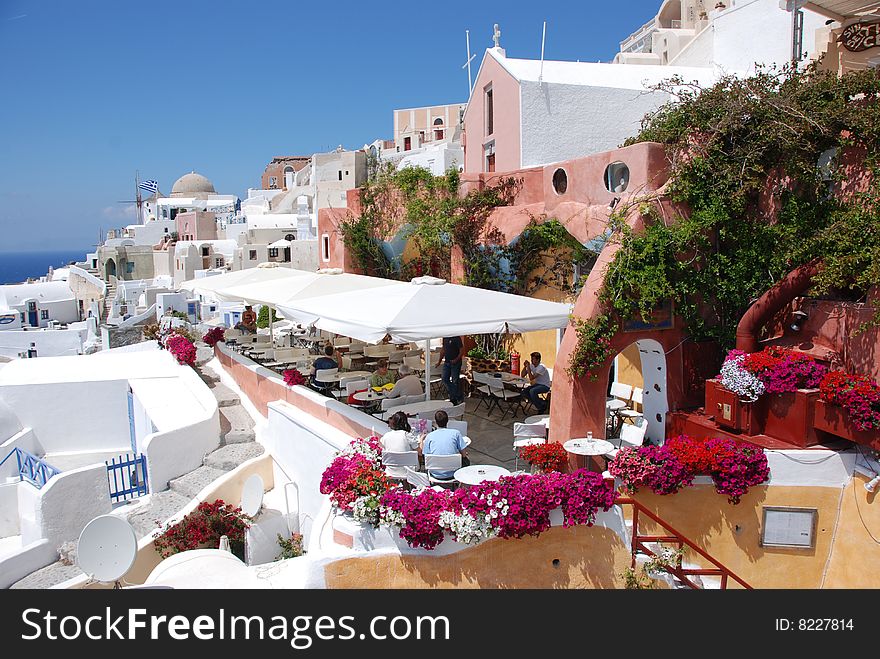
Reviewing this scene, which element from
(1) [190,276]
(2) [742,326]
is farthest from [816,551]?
(1) [190,276]

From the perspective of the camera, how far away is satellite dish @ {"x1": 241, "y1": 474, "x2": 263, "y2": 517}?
1069cm

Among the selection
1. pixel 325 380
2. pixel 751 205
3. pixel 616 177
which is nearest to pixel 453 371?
pixel 325 380

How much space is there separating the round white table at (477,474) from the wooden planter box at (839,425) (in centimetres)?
433

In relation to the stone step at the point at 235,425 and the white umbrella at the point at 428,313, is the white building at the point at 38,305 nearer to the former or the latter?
the stone step at the point at 235,425

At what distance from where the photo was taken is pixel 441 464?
8.08 metres

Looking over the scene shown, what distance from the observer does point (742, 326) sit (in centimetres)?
952

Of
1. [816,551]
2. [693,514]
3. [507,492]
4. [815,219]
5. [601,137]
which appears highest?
[601,137]

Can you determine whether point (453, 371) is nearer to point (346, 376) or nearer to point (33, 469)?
point (346, 376)

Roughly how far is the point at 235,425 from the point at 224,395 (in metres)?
1.98

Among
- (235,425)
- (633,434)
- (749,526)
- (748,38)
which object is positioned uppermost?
(748,38)

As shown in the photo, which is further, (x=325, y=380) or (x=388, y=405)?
(x=325, y=380)

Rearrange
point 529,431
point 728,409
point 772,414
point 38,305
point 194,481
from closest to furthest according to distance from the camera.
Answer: point 772,414 → point 728,409 → point 529,431 → point 194,481 → point 38,305
